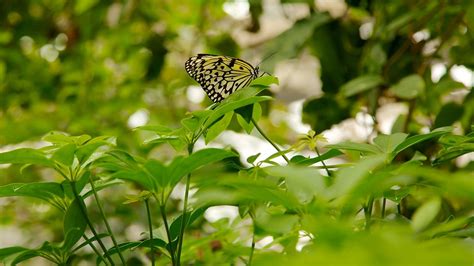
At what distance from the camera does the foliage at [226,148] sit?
0.38 metres

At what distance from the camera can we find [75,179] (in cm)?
55


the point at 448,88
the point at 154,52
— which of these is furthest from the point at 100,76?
the point at 448,88

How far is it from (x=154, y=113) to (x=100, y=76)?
209 millimetres

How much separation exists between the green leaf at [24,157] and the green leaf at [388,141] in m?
0.28

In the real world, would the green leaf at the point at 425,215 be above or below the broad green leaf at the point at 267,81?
below

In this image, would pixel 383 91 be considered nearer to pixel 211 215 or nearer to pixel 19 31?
pixel 211 215

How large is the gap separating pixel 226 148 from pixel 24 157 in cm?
18

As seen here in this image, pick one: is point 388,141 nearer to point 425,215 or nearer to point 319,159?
point 319,159

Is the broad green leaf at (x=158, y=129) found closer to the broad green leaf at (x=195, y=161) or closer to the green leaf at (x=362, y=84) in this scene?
the broad green leaf at (x=195, y=161)

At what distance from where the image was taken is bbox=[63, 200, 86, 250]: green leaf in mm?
565

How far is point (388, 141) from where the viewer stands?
1.86ft

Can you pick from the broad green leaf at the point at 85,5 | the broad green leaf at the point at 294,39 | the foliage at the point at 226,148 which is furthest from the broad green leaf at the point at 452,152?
the broad green leaf at the point at 85,5

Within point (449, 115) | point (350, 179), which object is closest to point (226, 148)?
point (350, 179)

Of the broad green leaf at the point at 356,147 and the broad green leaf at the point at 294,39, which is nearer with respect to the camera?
the broad green leaf at the point at 356,147
